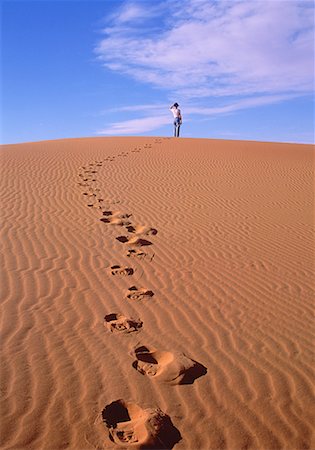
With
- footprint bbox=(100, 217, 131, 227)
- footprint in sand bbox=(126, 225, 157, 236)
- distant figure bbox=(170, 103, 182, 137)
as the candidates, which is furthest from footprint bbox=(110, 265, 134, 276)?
distant figure bbox=(170, 103, 182, 137)

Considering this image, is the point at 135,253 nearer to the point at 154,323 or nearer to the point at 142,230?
the point at 142,230

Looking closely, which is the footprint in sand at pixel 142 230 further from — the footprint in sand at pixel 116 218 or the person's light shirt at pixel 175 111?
the person's light shirt at pixel 175 111

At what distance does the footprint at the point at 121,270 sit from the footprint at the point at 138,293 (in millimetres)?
501

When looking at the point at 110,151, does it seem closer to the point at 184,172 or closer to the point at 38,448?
the point at 184,172

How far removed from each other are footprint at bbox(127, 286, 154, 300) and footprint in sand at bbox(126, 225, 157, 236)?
2543 mm

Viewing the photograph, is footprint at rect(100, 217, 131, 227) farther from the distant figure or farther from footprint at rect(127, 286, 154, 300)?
the distant figure

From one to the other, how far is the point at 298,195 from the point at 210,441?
34.2 feet

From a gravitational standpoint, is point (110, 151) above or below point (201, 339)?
above

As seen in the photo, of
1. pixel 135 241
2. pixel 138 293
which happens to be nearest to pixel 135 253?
pixel 135 241

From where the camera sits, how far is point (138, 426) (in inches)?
115

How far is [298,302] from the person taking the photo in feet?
17.4

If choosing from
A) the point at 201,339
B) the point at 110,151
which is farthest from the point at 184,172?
the point at 201,339

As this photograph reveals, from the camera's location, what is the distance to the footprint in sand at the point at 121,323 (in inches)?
168

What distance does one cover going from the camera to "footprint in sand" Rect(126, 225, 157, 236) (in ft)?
25.8
